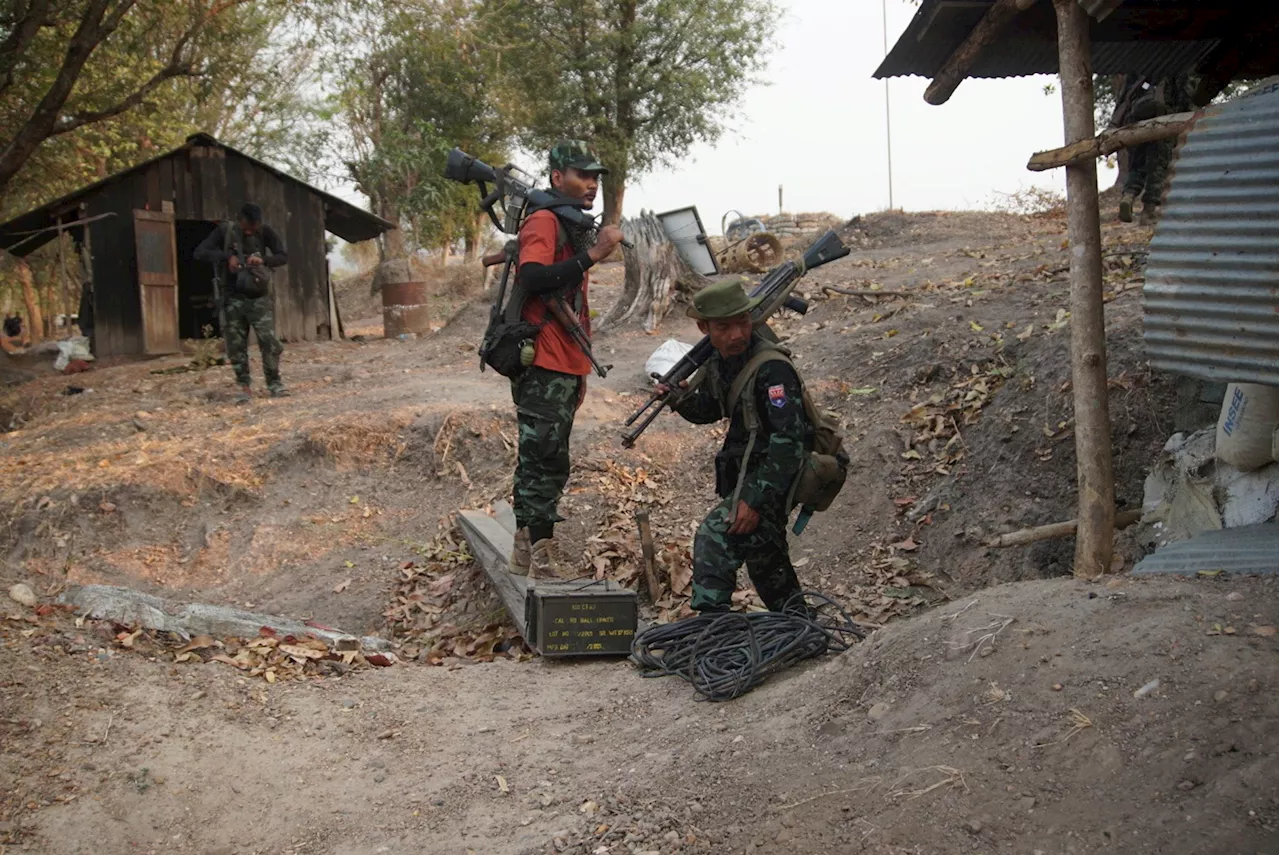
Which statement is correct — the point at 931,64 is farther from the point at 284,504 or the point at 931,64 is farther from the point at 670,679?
the point at 284,504

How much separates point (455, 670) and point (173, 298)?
44.5 feet

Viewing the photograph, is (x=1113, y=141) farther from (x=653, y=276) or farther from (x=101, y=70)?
(x=101, y=70)

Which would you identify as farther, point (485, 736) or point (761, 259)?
point (761, 259)

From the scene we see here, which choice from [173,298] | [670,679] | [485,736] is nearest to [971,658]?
[670,679]

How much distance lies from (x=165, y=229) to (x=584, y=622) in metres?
14.1

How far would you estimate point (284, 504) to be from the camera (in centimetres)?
888

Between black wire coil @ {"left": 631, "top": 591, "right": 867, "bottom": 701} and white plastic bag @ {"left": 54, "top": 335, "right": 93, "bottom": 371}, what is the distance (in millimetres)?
14420

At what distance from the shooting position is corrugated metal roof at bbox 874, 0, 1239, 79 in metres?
5.85

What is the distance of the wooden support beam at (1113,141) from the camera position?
4695mm

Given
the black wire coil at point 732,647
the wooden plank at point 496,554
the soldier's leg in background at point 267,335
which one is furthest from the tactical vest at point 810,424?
the soldier's leg in background at point 267,335

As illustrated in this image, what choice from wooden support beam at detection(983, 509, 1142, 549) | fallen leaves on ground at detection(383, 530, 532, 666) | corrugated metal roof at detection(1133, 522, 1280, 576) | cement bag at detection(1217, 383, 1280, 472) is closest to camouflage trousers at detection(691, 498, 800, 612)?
wooden support beam at detection(983, 509, 1142, 549)

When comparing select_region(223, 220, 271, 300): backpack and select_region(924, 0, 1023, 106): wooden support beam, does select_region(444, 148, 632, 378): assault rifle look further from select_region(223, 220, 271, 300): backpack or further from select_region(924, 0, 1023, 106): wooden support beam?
select_region(223, 220, 271, 300): backpack

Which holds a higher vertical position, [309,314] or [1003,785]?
[309,314]

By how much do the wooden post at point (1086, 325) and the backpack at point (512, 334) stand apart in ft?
8.48
